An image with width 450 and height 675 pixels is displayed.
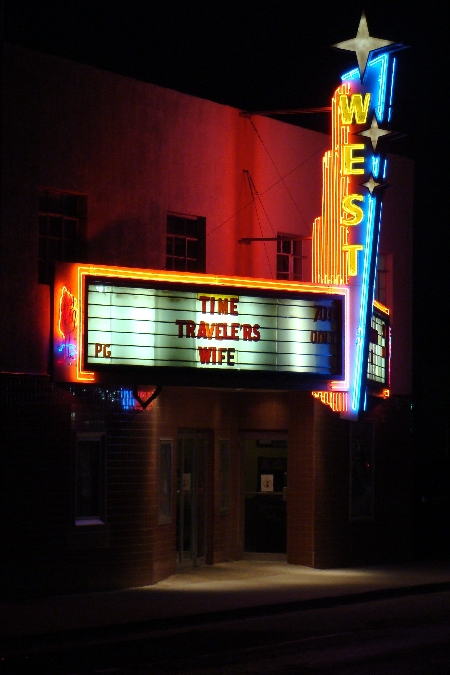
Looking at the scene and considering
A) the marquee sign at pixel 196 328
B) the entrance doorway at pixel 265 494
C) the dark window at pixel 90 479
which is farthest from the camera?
the entrance doorway at pixel 265 494

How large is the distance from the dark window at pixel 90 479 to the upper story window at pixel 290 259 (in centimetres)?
513

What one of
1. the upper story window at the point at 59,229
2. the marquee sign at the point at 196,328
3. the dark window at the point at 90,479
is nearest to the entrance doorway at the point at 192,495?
the dark window at the point at 90,479

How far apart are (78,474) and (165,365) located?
7.53ft

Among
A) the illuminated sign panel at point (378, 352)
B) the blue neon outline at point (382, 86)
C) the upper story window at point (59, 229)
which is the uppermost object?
the blue neon outline at point (382, 86)

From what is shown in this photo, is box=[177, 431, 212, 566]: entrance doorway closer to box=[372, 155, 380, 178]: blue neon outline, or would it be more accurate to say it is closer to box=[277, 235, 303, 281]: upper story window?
box=[277, 235, 303, 281]: upper story window

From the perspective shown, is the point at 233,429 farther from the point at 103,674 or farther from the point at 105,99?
the point at 103,674

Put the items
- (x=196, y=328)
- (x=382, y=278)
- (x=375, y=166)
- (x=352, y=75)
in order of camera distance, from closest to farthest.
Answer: (x=196, y=328), (x=375, y=166), (x=352, y=75), (x=382, y=278)

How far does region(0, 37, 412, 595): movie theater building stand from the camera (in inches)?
700

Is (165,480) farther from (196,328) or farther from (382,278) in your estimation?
(382,278)

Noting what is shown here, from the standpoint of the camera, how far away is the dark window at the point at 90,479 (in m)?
18.8

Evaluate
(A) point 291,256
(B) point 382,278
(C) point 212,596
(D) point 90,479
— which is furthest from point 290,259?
(C) point 212,596

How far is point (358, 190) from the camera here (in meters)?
20.3

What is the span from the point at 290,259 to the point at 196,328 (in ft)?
15.5

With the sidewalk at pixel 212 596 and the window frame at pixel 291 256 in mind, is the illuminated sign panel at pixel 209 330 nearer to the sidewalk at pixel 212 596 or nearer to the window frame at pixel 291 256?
the window frame at pixel 291 256
